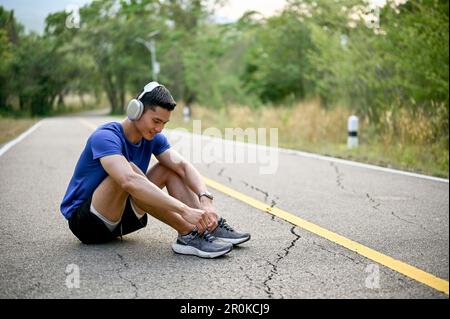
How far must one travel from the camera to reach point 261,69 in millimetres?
25875

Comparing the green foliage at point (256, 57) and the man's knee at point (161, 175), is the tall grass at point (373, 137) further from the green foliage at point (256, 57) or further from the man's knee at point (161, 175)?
the man's knee at point (161, 175)

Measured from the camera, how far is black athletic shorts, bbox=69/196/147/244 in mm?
3465

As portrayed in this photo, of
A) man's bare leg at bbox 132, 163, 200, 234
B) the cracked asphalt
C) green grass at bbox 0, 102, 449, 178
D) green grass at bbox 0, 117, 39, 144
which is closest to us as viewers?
the cracked asphalt

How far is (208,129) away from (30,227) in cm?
1202

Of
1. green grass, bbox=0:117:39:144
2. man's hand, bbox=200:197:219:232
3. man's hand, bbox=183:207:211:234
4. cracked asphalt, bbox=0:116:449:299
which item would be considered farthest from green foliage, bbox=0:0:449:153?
man's hand, bbox=183:207:211:234

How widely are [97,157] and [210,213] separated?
81 centimetres

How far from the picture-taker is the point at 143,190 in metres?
3.19

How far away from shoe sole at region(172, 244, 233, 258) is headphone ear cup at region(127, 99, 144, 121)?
93 centimetres

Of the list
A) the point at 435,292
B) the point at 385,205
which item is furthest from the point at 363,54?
the point at 435,292

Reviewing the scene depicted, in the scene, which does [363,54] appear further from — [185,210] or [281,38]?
[281,38]

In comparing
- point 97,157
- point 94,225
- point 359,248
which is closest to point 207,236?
point 94,225

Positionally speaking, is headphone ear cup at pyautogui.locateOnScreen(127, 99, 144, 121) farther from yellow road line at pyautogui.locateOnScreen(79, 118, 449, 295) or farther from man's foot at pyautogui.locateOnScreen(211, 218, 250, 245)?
yellow road line at pyautogui.locateOnScreen(79, 118, 449, 295)

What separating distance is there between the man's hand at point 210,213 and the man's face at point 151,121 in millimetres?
578

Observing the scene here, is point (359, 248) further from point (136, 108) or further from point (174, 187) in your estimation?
point (136, 108)
